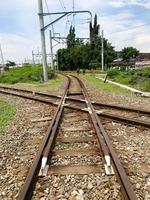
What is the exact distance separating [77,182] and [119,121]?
4392 mm

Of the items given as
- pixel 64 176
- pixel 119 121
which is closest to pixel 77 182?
pixel 64 176

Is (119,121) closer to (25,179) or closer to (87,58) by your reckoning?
(25,179)

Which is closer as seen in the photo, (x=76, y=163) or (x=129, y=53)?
(x=76, y=163)

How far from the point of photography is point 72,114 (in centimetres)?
1014

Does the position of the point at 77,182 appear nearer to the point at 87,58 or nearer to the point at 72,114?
the point at 72,114

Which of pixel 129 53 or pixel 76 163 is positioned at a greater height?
pixel 76 163

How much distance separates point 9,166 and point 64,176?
3.98 ft

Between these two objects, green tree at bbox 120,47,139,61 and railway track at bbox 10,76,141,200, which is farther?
green tree at bbox 120,47,139,61

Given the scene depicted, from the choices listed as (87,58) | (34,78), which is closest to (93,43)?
(87,58)

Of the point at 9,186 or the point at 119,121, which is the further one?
the point at 119,121

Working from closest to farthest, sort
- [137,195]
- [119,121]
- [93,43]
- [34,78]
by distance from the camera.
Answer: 1. [137,195]
2. [119,121]
3. [34,78]
4. [93,43]

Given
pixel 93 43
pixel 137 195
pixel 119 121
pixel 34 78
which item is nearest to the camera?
pixel 137 195

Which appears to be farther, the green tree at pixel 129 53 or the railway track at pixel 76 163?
the green tree at pixel 129 53

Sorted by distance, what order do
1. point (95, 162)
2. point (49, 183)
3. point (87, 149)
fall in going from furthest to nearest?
point (87, 149) → point (95, 162) → point (49, 183)
